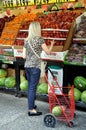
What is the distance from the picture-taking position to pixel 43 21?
256 inches

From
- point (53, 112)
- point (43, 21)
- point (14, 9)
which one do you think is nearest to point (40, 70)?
point (53, 112)

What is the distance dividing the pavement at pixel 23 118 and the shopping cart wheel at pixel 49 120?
0.06 m

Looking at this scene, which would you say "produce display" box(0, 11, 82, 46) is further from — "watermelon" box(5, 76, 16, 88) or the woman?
"watermelon" box(5, 76, 16, 88)

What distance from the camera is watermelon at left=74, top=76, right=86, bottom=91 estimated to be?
225 inches

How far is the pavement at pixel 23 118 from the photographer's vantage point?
16.6 feet

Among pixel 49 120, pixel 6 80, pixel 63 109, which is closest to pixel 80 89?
pixel 63 109

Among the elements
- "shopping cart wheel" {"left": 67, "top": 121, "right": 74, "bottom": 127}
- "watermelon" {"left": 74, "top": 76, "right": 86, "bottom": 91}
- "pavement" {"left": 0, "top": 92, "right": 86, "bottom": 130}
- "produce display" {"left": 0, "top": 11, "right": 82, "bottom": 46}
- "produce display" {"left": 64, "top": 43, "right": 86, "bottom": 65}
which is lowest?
"pavement" {"left": 0, "top": 92, "right": 86, "bottom": 130}

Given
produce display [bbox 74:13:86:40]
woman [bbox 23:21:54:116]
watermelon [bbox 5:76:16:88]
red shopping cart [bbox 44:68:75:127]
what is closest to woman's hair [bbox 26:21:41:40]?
woman [bbox 23:21:54:116]

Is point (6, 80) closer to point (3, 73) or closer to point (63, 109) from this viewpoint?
point (3, 73)

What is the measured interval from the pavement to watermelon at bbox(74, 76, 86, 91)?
1.47 ft

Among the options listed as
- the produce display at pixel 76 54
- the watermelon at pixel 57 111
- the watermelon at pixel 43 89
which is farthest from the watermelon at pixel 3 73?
the watermelon at pixel 57 111

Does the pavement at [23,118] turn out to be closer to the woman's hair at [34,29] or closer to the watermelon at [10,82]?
the watermelon at [10,82]

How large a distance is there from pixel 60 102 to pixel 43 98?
2.78ft

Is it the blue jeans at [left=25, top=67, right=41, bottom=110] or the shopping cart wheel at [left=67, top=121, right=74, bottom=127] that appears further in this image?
the blue jeans at [left=25, top=67, right=41, bottom=110]
